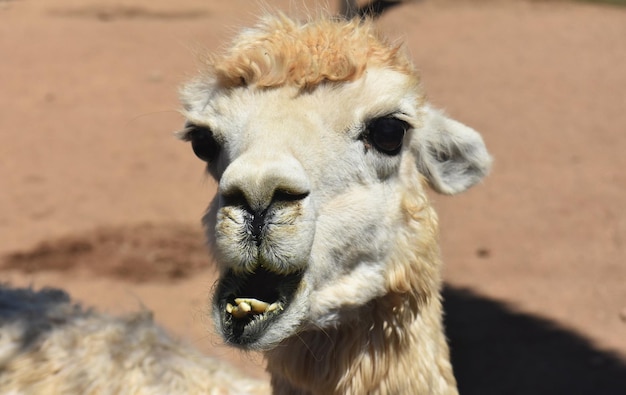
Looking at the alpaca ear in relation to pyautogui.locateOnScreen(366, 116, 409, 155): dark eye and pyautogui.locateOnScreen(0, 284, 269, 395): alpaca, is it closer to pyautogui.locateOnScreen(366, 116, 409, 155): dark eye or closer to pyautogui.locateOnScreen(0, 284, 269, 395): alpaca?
pyautogui.locateOnScreen(366, 116, 409, 155): dark eye

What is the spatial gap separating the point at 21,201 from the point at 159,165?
1445mm

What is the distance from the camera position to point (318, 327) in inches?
104

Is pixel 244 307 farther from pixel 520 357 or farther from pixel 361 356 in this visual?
pixel 520 357

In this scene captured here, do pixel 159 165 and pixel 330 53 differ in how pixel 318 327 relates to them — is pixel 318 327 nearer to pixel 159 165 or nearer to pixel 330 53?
pixel 330 53

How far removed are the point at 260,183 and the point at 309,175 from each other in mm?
230

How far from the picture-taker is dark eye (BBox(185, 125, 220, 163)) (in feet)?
9.24

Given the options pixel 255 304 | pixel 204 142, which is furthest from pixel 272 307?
pixel 204 142

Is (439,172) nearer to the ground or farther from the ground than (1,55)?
farther from the ground

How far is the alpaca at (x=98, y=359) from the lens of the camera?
3295 millimetres

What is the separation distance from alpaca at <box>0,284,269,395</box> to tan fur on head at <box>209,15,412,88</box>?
4.16 ft

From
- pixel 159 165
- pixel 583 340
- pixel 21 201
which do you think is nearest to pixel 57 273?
pixel 21 201

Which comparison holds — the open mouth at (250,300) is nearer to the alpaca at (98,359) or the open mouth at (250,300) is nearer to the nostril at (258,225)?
the nostril at (258,225)

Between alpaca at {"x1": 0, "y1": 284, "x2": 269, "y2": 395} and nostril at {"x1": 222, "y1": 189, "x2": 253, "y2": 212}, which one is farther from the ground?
nostril at {"x1": 222, "y1": 189, "x2": 253, "y2": 212}

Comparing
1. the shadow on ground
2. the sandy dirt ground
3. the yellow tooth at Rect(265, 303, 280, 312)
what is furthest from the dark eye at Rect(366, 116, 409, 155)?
the shadow on ground
